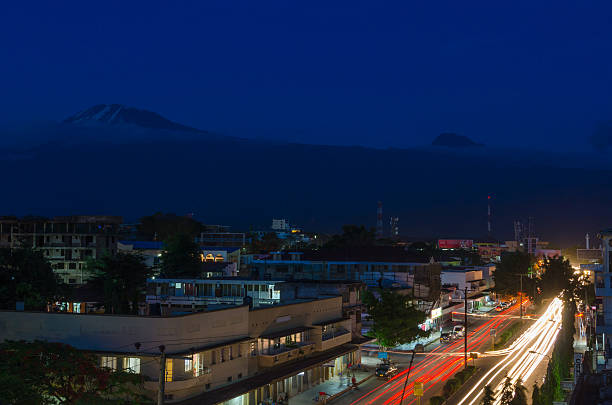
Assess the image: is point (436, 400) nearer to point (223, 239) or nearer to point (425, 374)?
point (425, 374)

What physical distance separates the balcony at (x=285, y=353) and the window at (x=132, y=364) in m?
10.4

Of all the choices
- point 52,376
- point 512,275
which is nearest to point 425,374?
point 52,376

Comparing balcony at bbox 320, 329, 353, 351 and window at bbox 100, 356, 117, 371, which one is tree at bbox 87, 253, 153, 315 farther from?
window at bbox 100, 356, 117, 371

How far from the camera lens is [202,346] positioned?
1501 inches

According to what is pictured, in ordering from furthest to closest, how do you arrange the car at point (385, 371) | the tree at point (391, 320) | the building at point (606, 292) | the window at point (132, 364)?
the tree at point (391, 320) → the building at point (606, 292) → the car at point (385, 371) → the window at point (132, 364)

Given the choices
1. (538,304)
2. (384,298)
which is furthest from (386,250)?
(384,298)

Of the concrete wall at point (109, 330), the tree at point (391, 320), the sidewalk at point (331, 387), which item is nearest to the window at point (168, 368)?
the concrete wall at point (109, 330)

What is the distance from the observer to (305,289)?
207 feet

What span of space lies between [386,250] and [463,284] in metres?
15.5

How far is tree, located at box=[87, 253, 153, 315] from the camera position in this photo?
66250 millimetres

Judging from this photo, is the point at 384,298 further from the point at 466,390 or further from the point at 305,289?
the point at 466,390

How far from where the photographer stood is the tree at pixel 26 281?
51.5 meters

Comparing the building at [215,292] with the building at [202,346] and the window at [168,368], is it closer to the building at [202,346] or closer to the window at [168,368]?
the building at [202,346]

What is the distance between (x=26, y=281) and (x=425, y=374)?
32.9m
